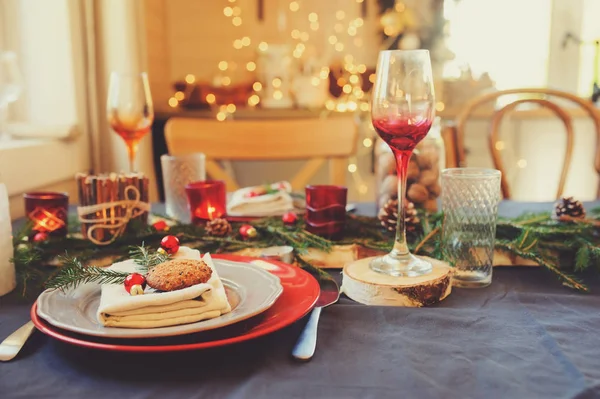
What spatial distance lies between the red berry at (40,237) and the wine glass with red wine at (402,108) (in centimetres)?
51

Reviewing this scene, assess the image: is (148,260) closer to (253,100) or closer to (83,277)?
(83,277)

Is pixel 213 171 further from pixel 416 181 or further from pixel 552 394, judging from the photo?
pixel 552 394

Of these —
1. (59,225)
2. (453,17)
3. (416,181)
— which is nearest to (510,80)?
(453,17)

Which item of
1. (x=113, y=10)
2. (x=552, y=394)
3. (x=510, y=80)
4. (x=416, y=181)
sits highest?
(x=113, y=10)

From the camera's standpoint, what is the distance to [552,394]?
1.57 feet

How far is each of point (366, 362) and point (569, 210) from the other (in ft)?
1.82

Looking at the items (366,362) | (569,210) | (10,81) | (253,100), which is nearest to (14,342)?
(366,362)

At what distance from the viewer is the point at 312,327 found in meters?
0.59

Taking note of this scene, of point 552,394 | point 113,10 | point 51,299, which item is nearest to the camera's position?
point 552,394

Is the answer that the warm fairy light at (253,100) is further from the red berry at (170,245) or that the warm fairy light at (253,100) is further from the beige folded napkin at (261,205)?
the red berry at (170,245)

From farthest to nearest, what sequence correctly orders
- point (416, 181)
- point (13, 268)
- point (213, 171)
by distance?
point (213, 171) < point (416, 181) < point (13, 268)

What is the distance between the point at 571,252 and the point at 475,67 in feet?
8.28

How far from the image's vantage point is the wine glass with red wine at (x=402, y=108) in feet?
2.30

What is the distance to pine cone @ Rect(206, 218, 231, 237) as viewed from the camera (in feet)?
3.04
